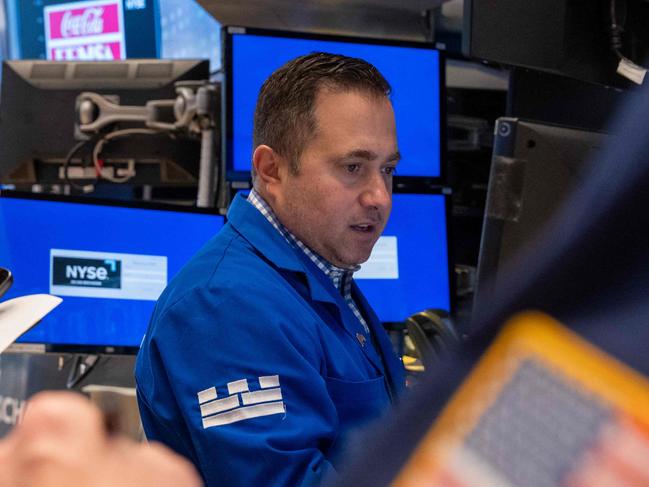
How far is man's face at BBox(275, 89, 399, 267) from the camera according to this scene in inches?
46.8

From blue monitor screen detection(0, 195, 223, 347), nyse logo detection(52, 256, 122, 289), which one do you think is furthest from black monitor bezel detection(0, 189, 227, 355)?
nyse logo detection(52, 256, 122, 289)

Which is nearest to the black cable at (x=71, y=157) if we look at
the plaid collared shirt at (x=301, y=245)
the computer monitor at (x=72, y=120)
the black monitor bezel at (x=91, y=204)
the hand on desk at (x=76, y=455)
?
the computer monitor at (x=72, y=120)

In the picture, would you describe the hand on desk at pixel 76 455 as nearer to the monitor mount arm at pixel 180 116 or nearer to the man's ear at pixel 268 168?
the man's ear at pixel 268 168

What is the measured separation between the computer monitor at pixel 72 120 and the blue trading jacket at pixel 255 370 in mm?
1064

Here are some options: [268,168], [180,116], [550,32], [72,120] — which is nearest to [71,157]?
[72,120]

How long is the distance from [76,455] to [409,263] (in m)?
1.81

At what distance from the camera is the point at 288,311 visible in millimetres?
1026

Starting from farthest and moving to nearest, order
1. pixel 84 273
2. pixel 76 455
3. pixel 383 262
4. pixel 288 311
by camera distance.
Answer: pixel 383 262 < pixel 84 273 < pixel 288 311 < pixel 76 455

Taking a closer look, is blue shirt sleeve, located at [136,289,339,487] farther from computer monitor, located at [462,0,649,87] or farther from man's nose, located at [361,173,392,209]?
A: computer monitor, located at [462,0,649,87]

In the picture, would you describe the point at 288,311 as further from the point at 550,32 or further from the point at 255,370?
the point at 550,32

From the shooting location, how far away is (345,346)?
1.12m

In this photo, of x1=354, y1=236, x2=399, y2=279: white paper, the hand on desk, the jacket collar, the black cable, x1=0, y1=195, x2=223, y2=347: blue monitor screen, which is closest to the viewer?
the hand on desk

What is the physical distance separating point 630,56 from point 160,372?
765 mm

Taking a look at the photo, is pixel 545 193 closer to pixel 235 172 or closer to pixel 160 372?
pixel 160 372
